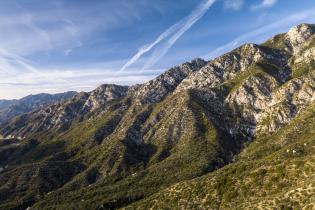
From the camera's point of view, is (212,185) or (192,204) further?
(212,185)

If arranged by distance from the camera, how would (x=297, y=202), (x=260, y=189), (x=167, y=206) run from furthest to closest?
(x=167, y=206) → (x=260, y=189) → (x=297, y=202)

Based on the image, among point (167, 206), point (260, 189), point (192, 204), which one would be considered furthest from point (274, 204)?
point (167, 206)

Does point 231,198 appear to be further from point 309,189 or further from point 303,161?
point 309,189

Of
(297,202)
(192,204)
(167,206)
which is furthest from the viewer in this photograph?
(167,206)

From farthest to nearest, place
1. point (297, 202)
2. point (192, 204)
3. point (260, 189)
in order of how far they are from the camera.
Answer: point (192, 204), point (260, 189), point (297, 202)

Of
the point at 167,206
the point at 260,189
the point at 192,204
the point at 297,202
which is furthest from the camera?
the point at 167,206

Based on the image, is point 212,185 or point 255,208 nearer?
point 255,208

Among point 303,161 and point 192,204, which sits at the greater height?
point 303,161

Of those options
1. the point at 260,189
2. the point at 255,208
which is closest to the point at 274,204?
the point at 255,208

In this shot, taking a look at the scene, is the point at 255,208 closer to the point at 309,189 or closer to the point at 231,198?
the point at 309,189
